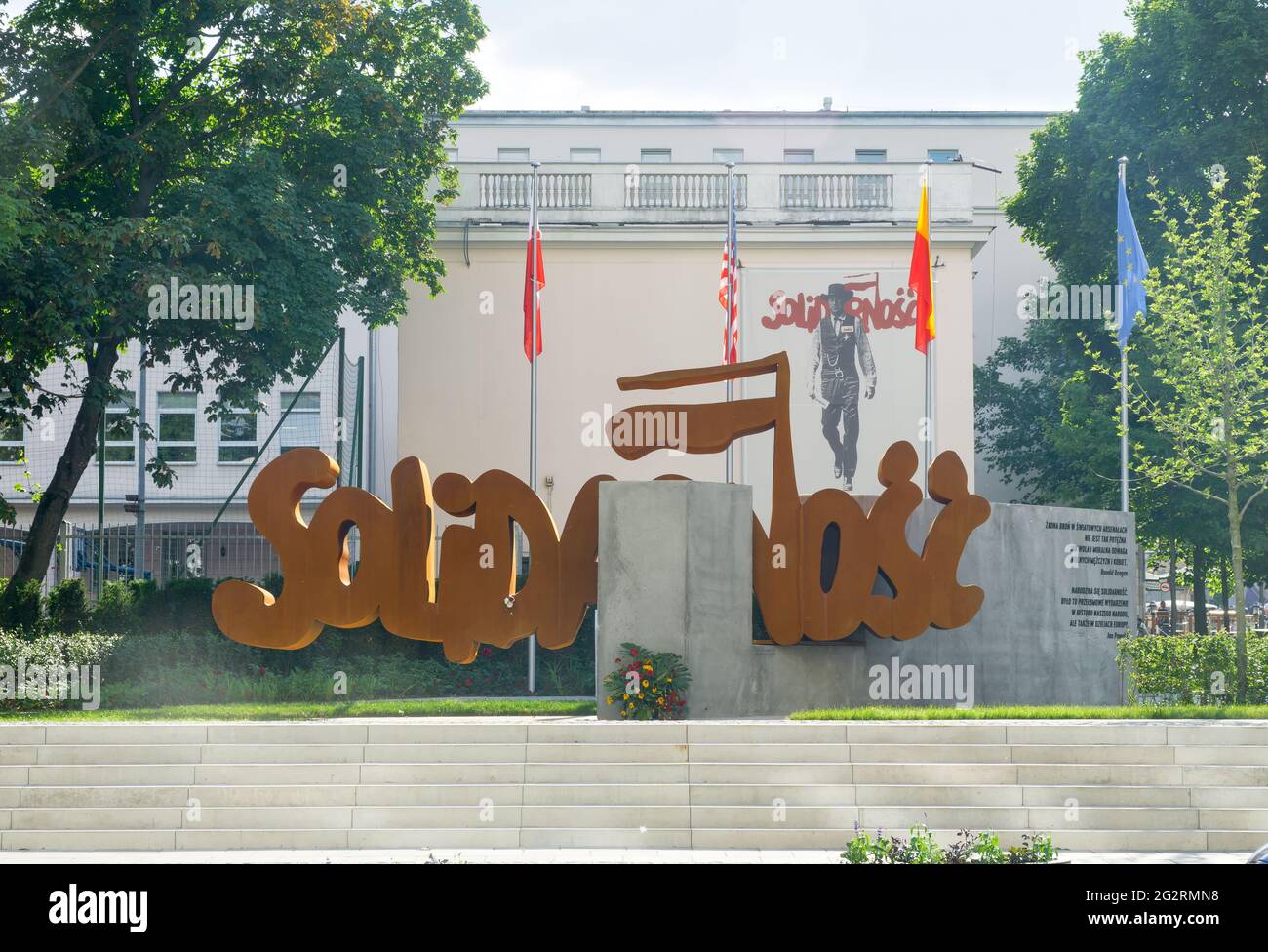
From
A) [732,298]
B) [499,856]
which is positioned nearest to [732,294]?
[732,298]

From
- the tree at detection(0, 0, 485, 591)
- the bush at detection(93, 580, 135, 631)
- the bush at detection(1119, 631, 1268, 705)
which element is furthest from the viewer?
the bush at detection(93, 580, 135, 631)

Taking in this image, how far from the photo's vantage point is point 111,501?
45.3 metres

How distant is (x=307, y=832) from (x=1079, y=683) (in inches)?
513

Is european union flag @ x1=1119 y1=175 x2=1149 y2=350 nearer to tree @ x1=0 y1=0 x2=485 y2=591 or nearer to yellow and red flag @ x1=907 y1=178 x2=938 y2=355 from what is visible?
yellow and red flag @ x1=907 y1=178 x2=938 y2=355

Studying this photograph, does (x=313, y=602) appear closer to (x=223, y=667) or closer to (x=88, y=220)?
(x=223, y=667)

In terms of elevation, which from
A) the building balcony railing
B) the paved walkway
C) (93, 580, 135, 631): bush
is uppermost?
the building balcony railing

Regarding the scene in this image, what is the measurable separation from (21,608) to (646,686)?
12.3m

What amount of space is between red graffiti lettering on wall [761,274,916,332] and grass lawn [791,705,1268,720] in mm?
17928

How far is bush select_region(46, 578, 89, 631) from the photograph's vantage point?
24.6 meters

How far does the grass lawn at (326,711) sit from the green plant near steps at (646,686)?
343cm

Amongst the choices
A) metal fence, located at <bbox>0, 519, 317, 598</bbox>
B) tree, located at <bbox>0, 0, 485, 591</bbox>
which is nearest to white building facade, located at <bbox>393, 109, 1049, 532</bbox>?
tree, located at <bbox>0, 0, 485, 591</bbox>

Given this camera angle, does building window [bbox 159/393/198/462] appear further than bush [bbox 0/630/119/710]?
Yes
